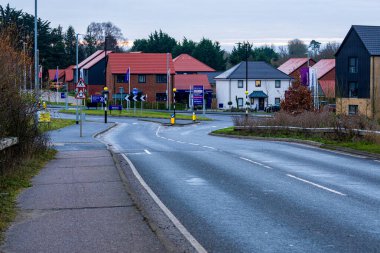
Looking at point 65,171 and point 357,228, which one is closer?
point 357,228

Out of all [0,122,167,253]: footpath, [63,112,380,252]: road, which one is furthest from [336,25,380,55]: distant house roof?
[0,122,167,253]: footpath

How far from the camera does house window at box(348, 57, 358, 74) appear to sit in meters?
72.1

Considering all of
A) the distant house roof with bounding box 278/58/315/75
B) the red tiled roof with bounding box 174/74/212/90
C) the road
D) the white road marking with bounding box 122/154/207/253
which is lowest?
the road

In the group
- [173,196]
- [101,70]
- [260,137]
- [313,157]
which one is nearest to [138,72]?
[101,70]

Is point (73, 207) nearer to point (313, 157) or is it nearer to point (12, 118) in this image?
point (12, 118)

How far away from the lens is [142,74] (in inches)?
4092

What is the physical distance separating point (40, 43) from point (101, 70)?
45.1ft

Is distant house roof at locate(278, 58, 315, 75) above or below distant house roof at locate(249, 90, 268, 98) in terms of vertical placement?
above

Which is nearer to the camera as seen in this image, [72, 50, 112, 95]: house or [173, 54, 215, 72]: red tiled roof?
[72, 50, 112, 95]: house

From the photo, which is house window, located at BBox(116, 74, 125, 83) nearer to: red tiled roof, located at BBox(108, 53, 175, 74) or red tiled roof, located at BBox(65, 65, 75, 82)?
red tiled roof, located at BBox(108, 53, 175, 74)

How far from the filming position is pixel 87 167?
64.4 ft

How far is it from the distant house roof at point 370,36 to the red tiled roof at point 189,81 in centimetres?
4318

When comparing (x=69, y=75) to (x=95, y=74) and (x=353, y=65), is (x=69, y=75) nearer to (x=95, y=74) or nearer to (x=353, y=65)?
(x=95, y=74)

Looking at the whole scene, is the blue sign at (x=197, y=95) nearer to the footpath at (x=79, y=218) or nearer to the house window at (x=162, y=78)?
the house window at (x=162, y=78)
